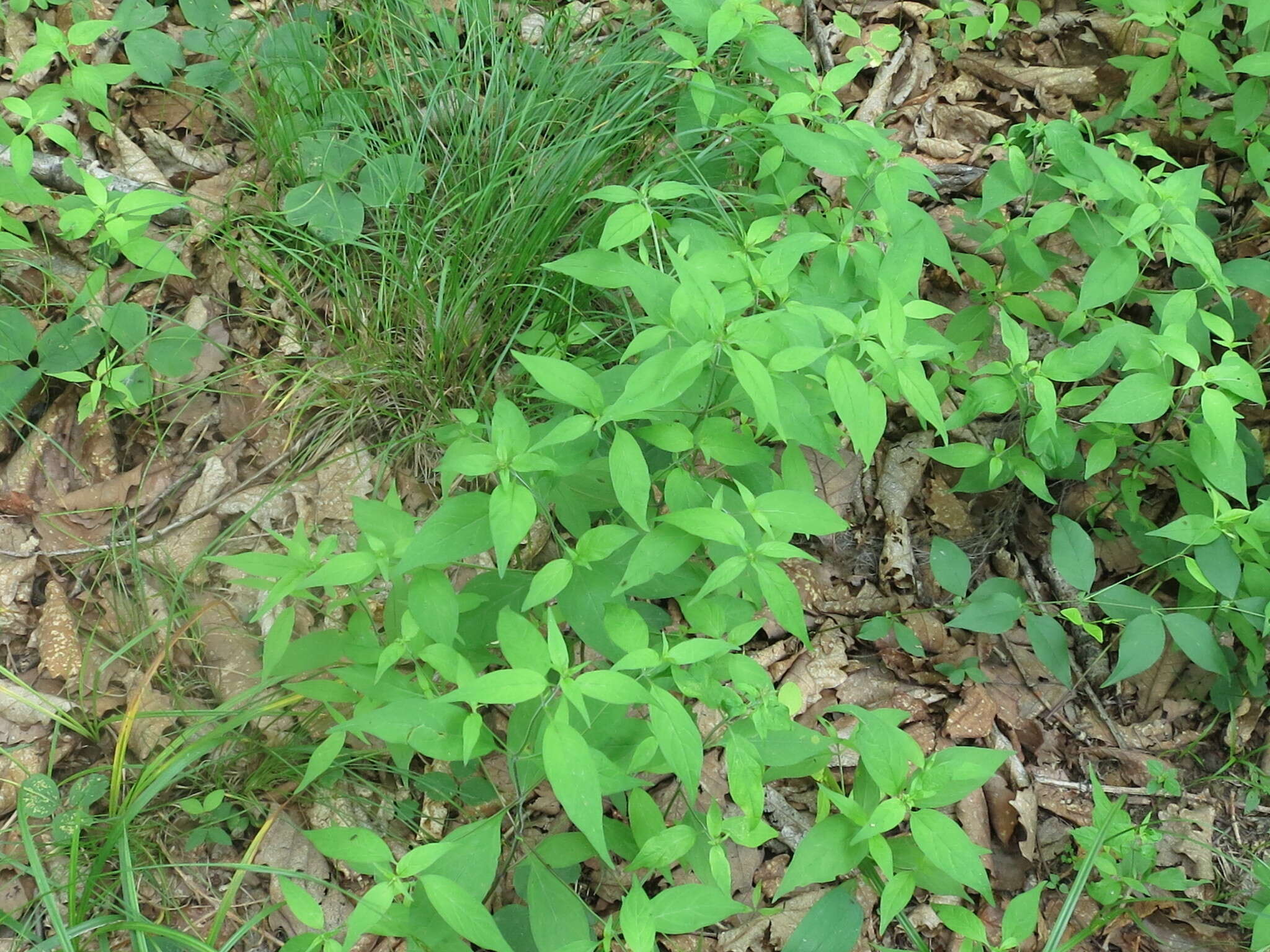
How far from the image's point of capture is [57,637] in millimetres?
2080

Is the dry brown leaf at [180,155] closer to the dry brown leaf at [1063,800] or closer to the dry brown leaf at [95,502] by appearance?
the dry brown leaf at [95,502]

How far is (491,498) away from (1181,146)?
2665 mm

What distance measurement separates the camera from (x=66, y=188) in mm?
2500

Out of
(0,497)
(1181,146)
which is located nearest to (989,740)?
(1181,146)

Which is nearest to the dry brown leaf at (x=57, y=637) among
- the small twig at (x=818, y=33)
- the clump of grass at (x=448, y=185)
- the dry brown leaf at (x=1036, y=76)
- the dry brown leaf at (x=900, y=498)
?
the clump of grass at (x=448, y=185)

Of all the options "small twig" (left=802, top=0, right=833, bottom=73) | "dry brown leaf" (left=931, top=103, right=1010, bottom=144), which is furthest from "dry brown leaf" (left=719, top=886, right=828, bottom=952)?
"small twig" (left=802, top=0, right=833, bottom=73)

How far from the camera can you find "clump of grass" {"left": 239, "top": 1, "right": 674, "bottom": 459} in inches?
90.5

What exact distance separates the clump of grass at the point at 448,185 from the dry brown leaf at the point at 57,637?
2.60 feet

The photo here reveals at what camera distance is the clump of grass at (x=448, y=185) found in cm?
230

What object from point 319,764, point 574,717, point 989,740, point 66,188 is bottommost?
point 989,740

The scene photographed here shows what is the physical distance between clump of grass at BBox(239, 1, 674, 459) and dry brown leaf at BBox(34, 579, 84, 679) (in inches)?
31.2

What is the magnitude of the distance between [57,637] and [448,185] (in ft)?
5.10

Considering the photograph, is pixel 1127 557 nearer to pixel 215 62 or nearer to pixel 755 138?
pixel 755 138

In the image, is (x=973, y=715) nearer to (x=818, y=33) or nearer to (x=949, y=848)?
(x=949, y=848)
